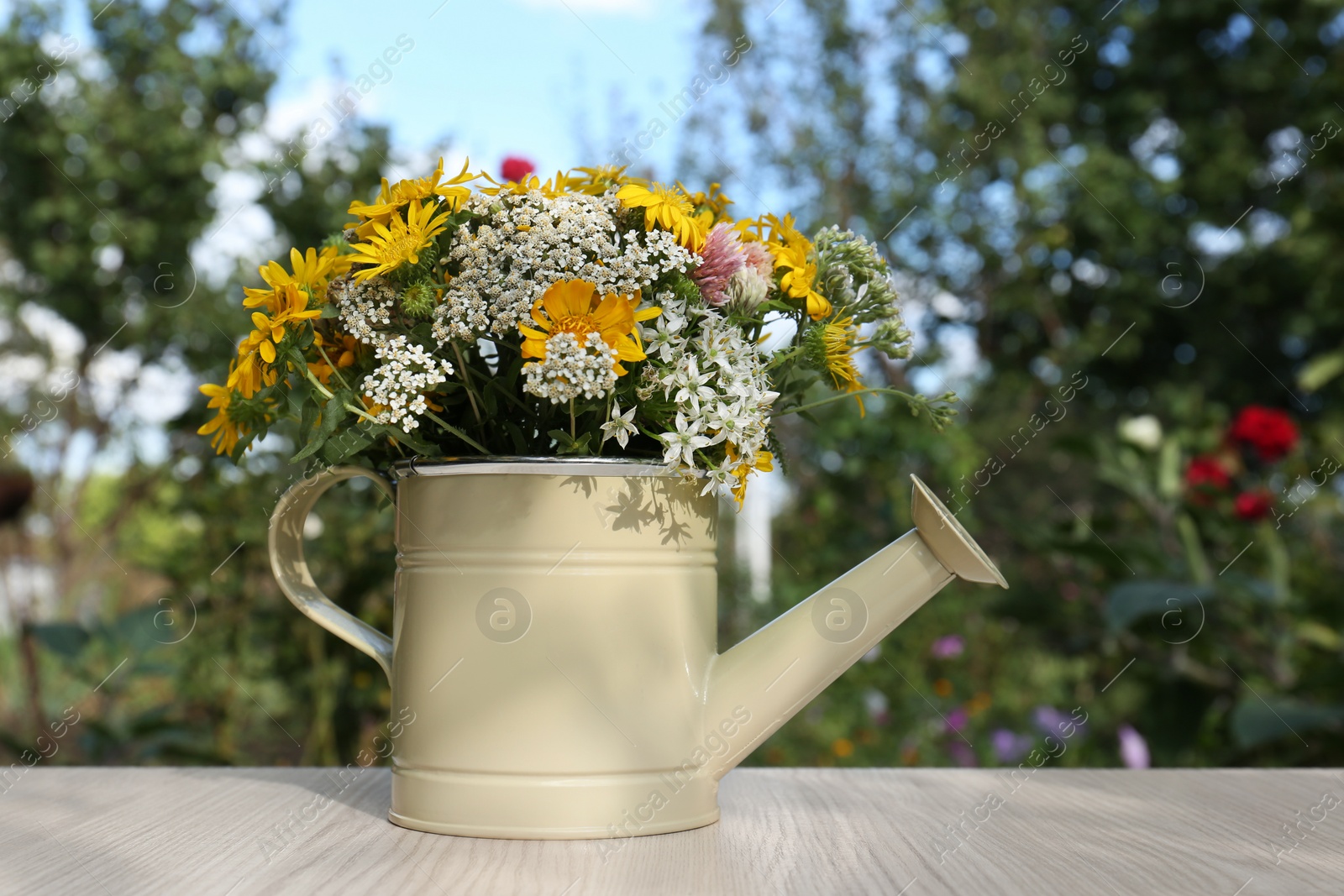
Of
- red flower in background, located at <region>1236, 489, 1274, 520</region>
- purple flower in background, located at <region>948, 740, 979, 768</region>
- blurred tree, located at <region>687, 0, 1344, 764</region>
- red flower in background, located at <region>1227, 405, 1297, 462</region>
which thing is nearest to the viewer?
red flower in background, located at <region>1236, 489, 1274, 520</region>

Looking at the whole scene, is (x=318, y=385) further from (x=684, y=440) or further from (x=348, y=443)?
(x=684, y=440)

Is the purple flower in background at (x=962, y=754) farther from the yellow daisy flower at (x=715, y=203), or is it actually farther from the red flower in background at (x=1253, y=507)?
the yellow daisy flower at (x=715, y=203)

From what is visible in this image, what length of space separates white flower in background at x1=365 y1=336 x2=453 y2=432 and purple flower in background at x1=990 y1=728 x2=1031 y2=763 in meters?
2.27

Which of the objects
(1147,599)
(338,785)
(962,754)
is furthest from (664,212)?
(962,754)

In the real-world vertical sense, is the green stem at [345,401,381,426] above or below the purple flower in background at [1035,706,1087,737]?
above

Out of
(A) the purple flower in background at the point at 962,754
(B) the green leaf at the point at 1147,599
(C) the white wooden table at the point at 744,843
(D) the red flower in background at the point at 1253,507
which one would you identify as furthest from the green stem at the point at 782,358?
(A) the purple flower in background at the point at 962,754

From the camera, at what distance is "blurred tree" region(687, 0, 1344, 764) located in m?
3.45

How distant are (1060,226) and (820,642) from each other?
4.92 meters

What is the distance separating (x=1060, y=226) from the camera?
5176 millimetres

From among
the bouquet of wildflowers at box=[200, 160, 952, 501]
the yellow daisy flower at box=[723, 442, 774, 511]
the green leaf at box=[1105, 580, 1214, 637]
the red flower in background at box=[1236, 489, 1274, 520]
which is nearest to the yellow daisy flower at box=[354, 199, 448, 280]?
the bouquet of wildflowers at box=[200, 160, 952, 501]

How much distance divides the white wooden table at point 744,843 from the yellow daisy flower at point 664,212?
396 mm

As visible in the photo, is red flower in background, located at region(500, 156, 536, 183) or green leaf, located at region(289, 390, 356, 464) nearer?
green leaf, located at region(289, 390, 356, 464)

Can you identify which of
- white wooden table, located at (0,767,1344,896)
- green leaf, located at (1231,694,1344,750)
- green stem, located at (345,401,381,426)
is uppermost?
green stem, located at (345,401,381,426)

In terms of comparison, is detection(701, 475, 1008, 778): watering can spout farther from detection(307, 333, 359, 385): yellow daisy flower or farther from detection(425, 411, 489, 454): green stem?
detection(307, 333, 359, 385): yellow daisy flower
